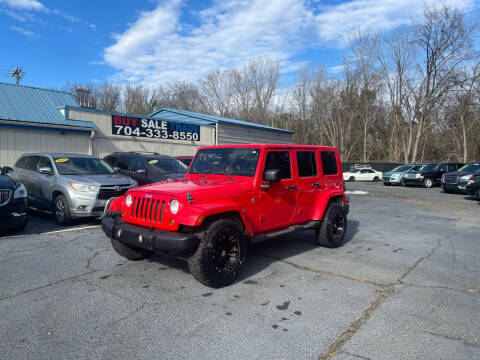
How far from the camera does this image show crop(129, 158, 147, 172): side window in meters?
10.6

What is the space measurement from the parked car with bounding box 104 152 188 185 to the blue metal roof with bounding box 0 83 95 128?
4491 millimetres

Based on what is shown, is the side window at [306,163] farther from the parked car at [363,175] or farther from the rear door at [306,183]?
the parked car at [363,175]

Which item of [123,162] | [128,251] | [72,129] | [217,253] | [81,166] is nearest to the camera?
[217,253]

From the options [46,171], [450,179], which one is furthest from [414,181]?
[46,171]

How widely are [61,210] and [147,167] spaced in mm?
2906

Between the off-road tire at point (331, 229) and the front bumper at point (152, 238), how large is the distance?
287 centimetres

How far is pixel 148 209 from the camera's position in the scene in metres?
4.51

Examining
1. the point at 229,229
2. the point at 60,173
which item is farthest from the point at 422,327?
the point at 60,173

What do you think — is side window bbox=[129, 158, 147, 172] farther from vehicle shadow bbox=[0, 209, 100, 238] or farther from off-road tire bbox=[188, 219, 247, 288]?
off-road tire bbox=[188, 219, 247, 288]

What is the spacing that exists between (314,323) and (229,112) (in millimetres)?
40307

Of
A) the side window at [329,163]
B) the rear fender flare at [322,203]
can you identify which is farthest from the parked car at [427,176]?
the rear fender flare at [322,203]

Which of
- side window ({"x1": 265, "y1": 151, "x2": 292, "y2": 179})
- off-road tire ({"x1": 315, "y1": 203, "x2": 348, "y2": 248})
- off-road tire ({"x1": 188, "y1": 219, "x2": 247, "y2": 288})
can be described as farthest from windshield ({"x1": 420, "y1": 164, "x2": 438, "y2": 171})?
off-road tire ({"x1": 188, "y1": 219, "x2": 247, "y2": 288})

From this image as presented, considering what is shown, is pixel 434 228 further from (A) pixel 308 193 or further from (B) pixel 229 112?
(B) pixel 229 112

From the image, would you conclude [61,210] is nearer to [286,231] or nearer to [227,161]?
[227,161]
